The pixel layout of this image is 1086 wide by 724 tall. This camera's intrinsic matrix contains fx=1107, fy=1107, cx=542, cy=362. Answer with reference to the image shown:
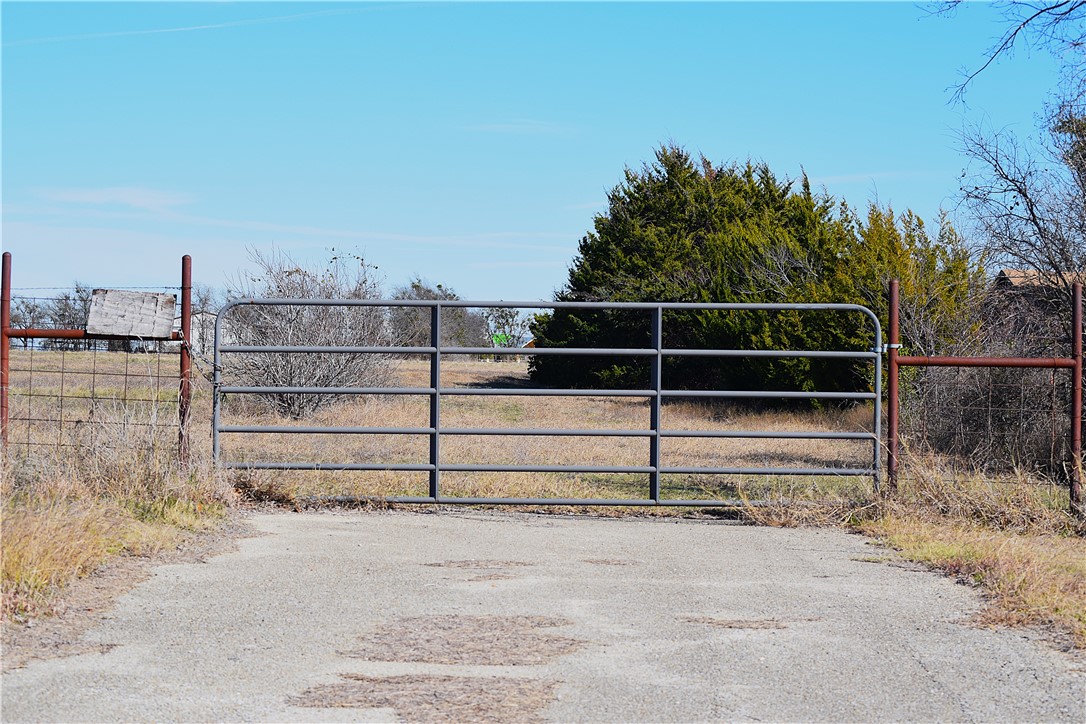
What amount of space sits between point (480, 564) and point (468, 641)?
196 centimetres

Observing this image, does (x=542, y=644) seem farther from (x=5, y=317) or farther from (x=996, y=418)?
(x=996, y=418)

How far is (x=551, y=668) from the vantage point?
193 inches

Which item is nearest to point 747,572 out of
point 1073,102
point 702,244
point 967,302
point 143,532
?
point 143,532

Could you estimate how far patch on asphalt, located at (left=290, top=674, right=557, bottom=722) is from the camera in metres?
4.29

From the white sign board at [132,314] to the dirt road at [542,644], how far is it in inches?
100

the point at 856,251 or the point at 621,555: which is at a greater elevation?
the point at 856,251

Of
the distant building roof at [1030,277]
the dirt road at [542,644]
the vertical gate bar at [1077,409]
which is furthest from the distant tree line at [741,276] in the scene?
the dirt road at [542,644]

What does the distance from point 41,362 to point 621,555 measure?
3198 cm

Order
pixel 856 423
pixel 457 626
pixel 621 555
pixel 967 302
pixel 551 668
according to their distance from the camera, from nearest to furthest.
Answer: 1. pixel 551 668
2. pixel 457 626
3. pixel 621 555
4. pixel 967 302
5. pixel 856 423

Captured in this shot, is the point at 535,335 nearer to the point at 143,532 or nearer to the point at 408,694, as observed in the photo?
the point at 143,532

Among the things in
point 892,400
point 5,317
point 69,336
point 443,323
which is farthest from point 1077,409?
point 443,323

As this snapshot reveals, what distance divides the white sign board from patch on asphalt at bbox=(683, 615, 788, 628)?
5526 mm

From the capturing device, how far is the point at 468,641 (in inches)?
209

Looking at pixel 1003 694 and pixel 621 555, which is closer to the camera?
pixel 1003 694
